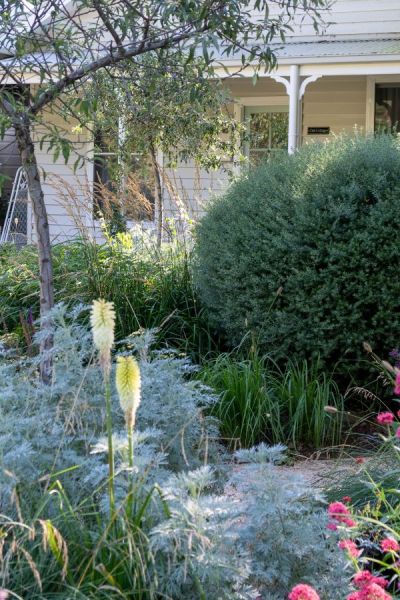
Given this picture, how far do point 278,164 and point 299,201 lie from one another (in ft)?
2.55

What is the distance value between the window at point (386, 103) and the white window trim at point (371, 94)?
0.33 ft

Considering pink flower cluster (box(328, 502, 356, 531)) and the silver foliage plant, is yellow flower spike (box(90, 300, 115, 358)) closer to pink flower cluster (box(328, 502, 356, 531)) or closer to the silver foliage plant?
the silver foliage plant

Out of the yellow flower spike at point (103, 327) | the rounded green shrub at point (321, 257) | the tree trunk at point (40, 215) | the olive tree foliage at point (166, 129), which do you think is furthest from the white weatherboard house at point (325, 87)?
the yellow flower spike at point (103, 327)

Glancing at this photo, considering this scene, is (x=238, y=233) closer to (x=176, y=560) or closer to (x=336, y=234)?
(x=336, y=234)

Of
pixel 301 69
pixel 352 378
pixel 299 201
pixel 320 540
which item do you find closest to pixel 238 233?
pixel 299 201

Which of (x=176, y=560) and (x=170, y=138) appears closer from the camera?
(x=176, y=560)

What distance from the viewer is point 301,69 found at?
41.9 feet

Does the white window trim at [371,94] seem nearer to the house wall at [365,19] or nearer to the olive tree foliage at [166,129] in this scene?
the house wall at [365,19]

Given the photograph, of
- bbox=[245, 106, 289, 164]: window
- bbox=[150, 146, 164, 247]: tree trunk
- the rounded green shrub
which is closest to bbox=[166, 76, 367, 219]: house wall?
bbox=[245, 106, 289, 164]: window

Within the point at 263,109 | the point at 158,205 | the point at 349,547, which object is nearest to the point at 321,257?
the point at 349,547

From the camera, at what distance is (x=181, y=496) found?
2.68m

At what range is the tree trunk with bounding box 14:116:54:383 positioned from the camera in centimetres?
486

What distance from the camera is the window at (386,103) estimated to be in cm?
1416

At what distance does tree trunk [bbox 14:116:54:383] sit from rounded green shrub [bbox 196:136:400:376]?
1848mm
